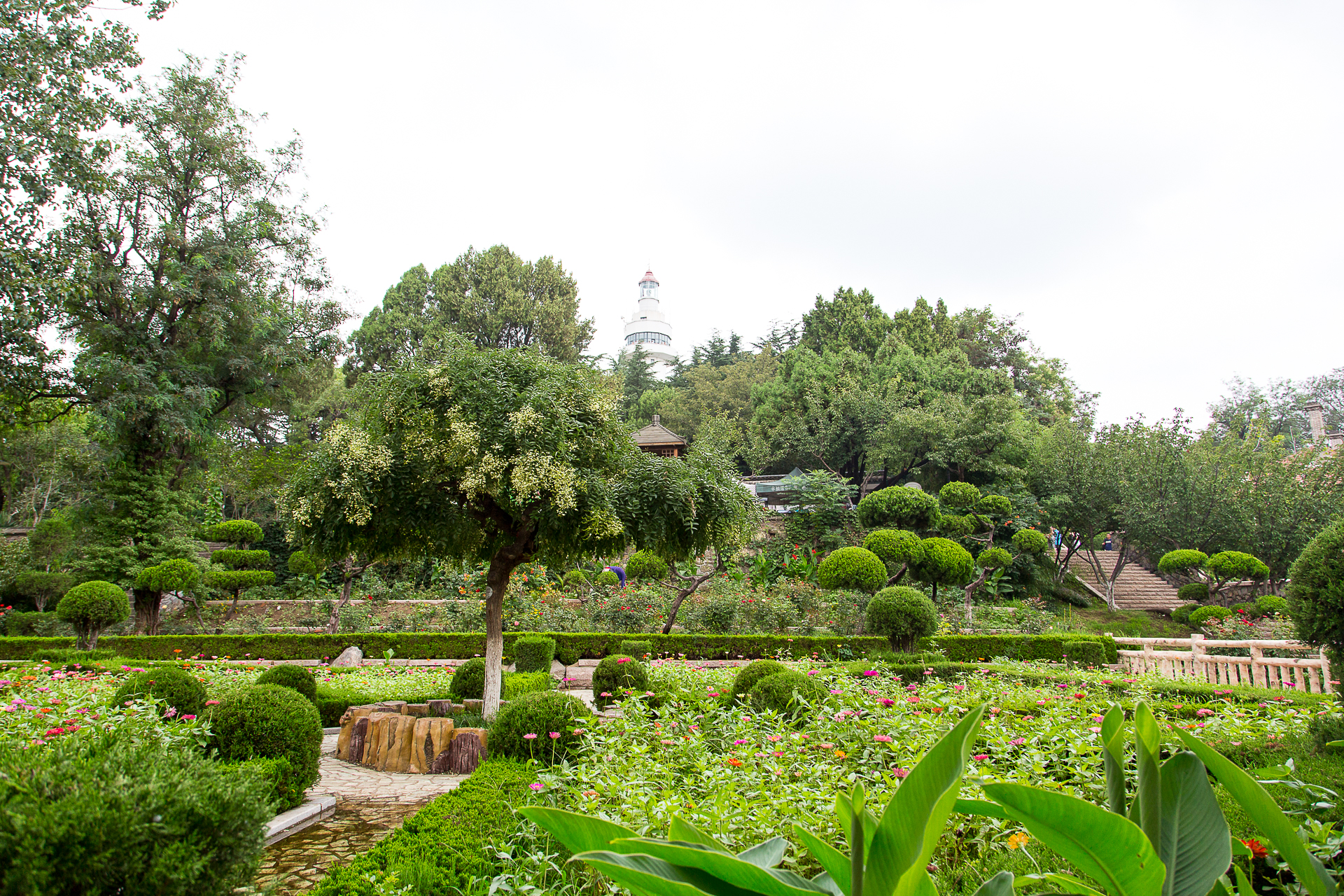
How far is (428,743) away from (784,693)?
3.07 metres

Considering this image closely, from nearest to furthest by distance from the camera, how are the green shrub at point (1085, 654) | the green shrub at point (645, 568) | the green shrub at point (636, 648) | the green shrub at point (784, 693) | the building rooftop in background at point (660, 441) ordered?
the green shrub at point (784, 693)
the green shrub at point (636, 648)
the green shrub at point (1085, 654)
the green shrub at point (645, 568)
the building rooftop in background at point (660, 441)

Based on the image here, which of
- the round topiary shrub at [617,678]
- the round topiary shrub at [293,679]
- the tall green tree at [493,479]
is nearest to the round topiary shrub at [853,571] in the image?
the tall green tree at [493,479]

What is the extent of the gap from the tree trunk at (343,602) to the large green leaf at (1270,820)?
15724 mm

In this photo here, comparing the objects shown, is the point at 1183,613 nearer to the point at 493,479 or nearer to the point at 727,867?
the point at 493,479

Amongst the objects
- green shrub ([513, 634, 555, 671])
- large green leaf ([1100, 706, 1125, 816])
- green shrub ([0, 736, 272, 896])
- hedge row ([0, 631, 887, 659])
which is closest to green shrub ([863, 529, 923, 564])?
hedge row ([0, 631, 887, 659])

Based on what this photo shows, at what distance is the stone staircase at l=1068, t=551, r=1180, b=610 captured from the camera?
19.2 meters

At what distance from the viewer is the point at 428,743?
19.3 ft

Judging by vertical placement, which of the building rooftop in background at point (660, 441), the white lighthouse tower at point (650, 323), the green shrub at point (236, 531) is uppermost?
the white lighthouse tower at point (650, 323)

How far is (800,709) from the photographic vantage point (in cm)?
547

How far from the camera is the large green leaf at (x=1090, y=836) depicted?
92 centimetres

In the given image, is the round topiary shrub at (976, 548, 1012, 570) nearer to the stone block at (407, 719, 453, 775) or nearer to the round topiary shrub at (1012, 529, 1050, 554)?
the round topiary shrub at (1012, 529, 1050, 554)

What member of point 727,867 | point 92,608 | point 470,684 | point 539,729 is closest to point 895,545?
point 470,684

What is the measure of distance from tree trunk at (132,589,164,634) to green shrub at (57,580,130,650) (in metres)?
2.92

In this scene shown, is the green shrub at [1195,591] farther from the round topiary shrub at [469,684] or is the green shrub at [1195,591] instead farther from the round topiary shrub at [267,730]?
the round topiary shrub at [267,730]
